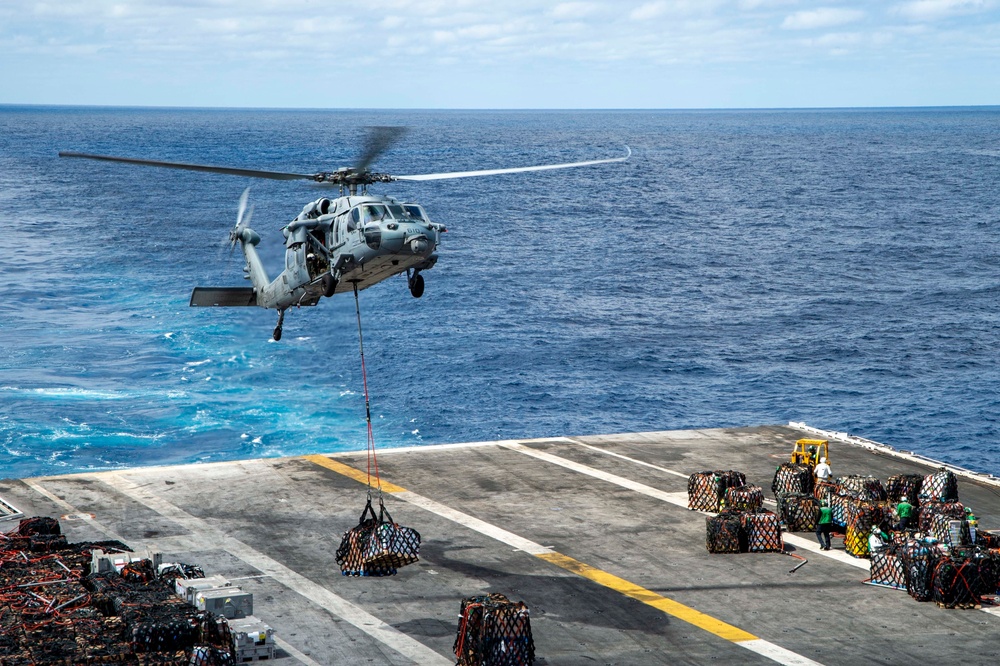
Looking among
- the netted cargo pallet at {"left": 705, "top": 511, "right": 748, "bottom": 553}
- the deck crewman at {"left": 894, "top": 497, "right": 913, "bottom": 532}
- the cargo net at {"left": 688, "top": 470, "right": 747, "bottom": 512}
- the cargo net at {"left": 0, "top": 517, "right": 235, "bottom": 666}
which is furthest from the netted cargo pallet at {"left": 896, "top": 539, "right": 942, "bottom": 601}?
the cargo net at {"left": 0, "top": 517, "right": 235, "bottom": 666}

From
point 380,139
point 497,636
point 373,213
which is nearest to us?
point 497,636

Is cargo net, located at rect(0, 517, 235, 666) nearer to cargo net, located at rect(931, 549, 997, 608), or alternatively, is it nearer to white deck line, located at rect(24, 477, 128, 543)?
white deck line, located at rect(24, 477, 128, 543)

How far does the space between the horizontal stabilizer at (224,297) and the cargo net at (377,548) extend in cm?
901

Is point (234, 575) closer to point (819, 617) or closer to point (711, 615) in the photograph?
point (711, 615)

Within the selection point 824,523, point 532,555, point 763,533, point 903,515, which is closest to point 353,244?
point 532,555

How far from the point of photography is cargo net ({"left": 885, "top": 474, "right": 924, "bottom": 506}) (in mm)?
36625

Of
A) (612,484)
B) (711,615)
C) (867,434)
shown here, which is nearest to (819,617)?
(711,615)

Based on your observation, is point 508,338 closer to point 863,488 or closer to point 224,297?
point 224,297

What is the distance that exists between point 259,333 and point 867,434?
149 feet

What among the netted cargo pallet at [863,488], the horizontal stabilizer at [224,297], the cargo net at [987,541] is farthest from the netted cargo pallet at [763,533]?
the horizontal stabilizer at [224,297]

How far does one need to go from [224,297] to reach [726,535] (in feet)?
57.7

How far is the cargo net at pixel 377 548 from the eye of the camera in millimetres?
29719

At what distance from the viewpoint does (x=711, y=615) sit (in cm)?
2861

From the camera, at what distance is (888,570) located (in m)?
30.8
